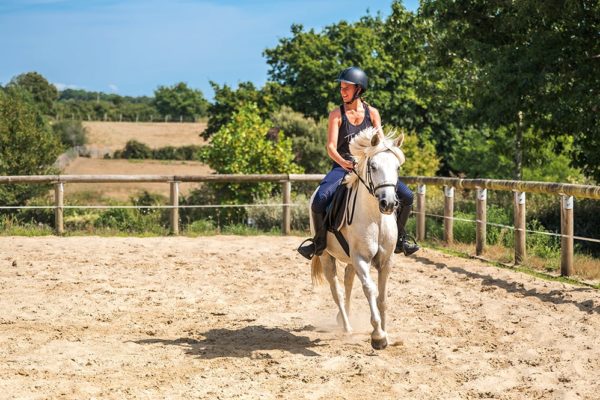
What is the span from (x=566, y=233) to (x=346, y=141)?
14.2ft

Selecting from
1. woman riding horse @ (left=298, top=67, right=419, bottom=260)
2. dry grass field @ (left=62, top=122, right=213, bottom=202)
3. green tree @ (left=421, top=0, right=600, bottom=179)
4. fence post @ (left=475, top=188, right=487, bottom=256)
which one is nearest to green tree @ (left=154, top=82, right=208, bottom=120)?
dry grass field @ (left=62, top=122, right=213, bottom=202)

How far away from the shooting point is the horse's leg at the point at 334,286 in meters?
8.12

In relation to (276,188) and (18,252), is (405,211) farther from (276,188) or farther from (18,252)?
(276,188)

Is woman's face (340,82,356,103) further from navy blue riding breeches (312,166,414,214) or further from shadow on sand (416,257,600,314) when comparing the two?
shadow on sand (416,257,600,314)

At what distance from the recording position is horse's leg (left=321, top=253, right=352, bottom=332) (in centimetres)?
812

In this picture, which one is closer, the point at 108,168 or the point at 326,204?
the point at 326,204

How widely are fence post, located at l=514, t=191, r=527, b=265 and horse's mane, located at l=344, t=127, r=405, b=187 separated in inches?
212

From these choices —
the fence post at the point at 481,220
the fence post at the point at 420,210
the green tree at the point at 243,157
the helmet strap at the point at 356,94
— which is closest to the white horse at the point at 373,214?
the helmet strap at the point at 356,94

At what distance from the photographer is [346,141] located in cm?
778

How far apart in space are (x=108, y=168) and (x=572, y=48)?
158ft

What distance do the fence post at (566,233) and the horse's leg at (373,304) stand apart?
4383mm

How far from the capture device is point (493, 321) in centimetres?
844

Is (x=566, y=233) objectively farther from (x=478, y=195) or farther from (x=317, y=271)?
(x=317, y=271)

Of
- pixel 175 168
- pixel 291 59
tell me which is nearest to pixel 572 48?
pixel 291 59
